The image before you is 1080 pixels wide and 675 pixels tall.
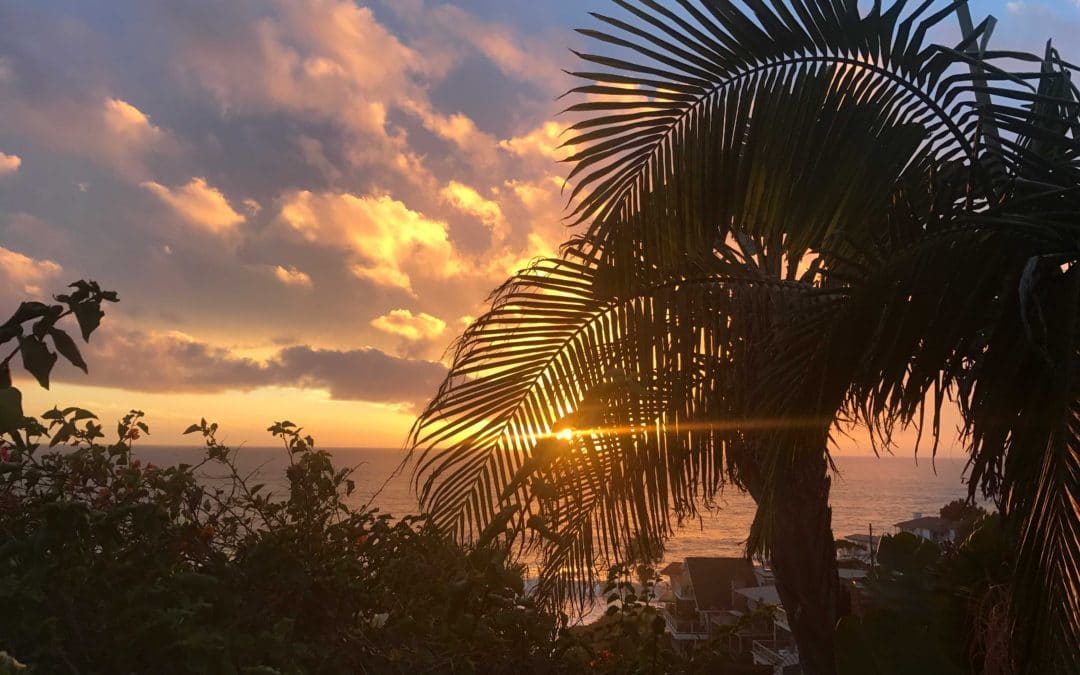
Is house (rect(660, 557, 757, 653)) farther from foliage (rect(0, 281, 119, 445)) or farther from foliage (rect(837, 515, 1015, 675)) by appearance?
foliage (rect(0, 281, 119, 445))

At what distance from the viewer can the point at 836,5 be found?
331 centimetres

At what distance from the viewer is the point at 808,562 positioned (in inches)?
187

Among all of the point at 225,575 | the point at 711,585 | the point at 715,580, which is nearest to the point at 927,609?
the point at 225,575

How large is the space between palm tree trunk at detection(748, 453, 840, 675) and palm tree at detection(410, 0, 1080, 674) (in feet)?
0.05

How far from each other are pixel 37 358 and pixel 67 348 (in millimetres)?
70

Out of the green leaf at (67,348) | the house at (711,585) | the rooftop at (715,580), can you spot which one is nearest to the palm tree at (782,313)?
the green leaf at (67,348)

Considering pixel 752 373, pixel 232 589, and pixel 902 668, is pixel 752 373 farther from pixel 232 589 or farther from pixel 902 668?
pixel 232 589

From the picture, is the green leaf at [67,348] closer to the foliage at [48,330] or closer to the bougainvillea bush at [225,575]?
the foliage at [48,330]

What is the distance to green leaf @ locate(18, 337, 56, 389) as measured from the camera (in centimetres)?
153

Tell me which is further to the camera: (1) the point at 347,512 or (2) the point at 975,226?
(1) the point at 347,512

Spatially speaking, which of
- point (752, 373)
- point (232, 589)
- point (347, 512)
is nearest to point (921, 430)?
point (752, 373)

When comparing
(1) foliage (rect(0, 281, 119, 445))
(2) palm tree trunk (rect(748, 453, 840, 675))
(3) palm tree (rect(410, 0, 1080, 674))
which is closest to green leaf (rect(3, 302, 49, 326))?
(1) foliage (rect(0, 281, 119, 445))

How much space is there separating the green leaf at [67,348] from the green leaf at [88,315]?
0.03m

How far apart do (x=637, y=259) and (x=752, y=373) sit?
3.03ft
